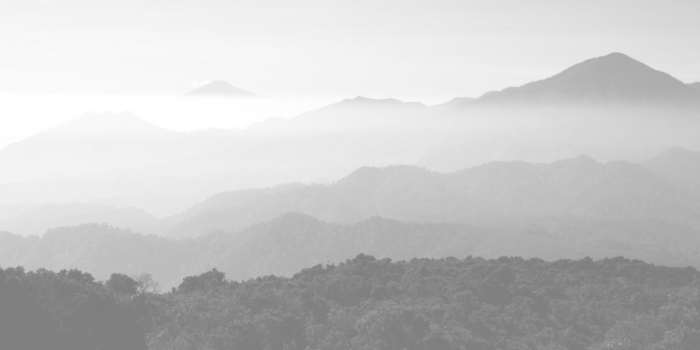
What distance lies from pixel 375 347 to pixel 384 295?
28139 millimetres

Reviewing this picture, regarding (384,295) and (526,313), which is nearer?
(526,313)

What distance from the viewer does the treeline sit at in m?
38.5

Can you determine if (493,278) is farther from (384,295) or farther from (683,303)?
(683,303)

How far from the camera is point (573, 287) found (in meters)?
76.7

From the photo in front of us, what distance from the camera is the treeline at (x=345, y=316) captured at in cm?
3847

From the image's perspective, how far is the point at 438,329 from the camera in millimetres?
43531

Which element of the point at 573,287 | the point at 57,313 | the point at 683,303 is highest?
the point at 57,313

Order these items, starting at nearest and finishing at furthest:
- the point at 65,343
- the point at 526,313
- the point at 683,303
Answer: the point at 65,343, the point at 683,303, the point at 526,313

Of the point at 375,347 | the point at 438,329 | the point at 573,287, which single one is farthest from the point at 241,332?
the point at 573,287

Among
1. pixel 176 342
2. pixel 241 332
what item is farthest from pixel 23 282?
pixel 241 332

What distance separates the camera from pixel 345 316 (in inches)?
1838

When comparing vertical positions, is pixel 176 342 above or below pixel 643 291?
above

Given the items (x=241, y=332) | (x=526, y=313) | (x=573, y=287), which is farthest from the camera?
(x=573, y=287)

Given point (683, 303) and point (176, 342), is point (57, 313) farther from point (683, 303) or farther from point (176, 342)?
point (683, 303)
